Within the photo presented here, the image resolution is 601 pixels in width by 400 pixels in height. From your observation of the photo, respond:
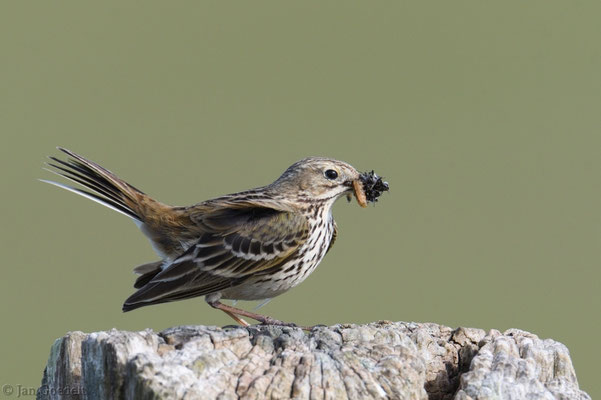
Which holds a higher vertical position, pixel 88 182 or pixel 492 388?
pixel 88 182

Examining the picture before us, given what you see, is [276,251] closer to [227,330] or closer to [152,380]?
[227,330]

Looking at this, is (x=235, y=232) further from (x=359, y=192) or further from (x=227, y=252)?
(x=359, y=192)

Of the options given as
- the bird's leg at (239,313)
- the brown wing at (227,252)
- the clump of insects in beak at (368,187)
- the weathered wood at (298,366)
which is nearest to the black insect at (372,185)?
the clump of insects in beak at (368,187)

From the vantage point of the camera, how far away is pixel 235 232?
8.69 meters

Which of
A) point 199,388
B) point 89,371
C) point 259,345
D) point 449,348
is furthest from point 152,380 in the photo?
Result: point 449,348

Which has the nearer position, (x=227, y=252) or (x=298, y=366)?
(x=298, y=366)

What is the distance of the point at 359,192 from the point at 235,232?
169 centimetres

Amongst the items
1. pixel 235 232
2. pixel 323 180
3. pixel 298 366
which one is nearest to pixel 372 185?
pixel 323 180

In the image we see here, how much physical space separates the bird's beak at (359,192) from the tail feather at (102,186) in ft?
8.63

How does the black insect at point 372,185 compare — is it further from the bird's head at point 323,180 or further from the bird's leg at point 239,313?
the bird's leg at point 239,313

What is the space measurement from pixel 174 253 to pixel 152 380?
421 cm

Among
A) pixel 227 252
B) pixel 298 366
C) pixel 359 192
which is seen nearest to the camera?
pixel 298 366

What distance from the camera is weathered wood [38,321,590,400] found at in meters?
5.10

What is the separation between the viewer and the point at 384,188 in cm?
936
